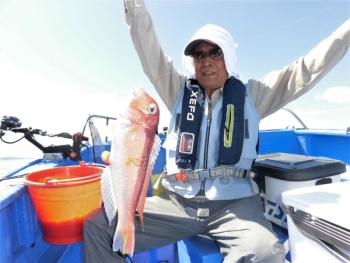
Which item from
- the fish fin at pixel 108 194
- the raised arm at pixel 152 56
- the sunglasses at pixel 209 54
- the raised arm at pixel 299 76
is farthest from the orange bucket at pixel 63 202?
the raised arm at pixel 299 76

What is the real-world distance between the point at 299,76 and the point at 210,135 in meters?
1.02

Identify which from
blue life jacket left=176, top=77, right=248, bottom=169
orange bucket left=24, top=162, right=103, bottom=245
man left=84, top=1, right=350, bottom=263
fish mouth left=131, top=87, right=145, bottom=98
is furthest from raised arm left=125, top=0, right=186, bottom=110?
orange bucket left=24, top=162, right=103, bottom=245

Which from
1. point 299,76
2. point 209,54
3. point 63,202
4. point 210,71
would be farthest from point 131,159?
point 299,76

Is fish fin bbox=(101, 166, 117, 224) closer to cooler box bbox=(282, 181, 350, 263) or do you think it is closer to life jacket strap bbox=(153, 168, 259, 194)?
life jacket strap bbox=(153, 168, 259, 194)

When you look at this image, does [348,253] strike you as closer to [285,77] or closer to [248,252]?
[248,252]

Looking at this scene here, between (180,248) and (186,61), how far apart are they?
6.57ft

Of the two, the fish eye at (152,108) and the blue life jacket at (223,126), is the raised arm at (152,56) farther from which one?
the fish eye at (152,108)

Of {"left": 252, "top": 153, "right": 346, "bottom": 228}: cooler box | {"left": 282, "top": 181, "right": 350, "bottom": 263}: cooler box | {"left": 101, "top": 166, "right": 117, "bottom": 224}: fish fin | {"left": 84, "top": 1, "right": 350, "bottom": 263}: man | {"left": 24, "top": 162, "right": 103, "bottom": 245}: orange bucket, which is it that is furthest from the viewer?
{"left": 252, "top": 153, "right": 346, "bottom": 228}: cooler box

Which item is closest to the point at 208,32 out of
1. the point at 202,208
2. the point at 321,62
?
the point at 321,62

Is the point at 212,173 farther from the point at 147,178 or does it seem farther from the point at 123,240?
the point at 123,240

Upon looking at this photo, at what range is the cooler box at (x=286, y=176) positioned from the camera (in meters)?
2.16

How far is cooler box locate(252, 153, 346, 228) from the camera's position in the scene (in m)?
2.16

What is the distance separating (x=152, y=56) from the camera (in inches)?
93.0

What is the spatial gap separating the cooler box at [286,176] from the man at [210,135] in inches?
6.8
